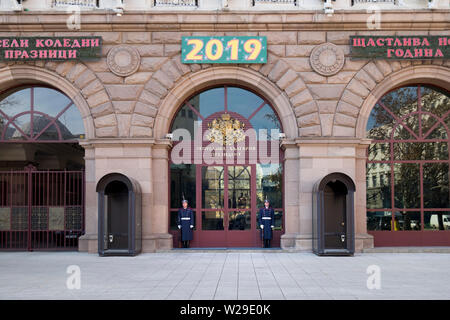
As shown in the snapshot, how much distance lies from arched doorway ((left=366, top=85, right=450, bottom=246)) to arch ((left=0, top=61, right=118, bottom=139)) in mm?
8543

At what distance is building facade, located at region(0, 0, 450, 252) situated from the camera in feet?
→ 50.3

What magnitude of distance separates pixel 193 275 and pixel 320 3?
31.7 feet

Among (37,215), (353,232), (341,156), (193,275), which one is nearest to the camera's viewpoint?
(193,275)

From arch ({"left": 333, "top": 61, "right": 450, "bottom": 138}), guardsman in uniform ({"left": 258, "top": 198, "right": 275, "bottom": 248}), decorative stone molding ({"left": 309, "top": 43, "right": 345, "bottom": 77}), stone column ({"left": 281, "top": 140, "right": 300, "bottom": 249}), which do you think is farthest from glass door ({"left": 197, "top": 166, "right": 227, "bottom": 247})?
decorative stone molding ({"left": 309, "top": 43, "right": 345, "bottom": 77})

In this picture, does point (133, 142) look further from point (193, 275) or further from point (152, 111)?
point (193, 275)

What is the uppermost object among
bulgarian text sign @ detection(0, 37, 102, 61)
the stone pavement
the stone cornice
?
the stone cornice

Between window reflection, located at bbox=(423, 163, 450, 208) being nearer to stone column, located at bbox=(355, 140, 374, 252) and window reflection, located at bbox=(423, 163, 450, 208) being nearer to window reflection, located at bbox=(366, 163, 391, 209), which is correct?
window reflection, located at bbox=(366, 163, 391, 209)

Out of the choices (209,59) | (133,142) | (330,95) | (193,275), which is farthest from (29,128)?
(330,95)

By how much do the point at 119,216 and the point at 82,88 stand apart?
14.1 ft

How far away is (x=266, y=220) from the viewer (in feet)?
51.4

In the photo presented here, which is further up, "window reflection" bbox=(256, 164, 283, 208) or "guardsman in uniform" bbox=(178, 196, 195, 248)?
"window reflection" bbox=(256, 164, 283, 208)

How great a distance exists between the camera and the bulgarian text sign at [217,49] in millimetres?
15453

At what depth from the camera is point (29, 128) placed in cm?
1639

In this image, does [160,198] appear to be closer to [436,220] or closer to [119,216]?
[119,216]
